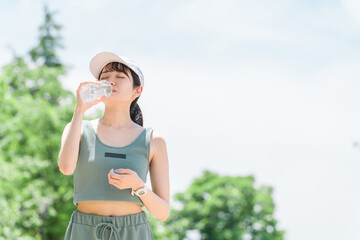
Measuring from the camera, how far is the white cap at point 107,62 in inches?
92.0

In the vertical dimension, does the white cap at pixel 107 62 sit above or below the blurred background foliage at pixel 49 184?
below

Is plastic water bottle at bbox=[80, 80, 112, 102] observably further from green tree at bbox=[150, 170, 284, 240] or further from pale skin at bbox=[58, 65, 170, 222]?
green tree at bbox=[150, 170, 284, 240]

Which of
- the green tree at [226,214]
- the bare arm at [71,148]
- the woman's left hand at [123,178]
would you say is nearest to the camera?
the woman's left hand at [123,178]

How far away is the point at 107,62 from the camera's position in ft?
7.86

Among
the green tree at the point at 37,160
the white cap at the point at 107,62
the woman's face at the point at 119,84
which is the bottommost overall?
the woman's face at the point at 119,84

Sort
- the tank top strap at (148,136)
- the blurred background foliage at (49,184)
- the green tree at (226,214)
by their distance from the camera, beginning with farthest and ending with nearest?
the green tree at (226,214), the blurred background foliage at (49,184), the tank top strap at (148,136)

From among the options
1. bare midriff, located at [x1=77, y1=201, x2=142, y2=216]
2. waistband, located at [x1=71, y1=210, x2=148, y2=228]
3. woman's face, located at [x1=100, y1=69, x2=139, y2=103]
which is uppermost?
woman's face, located at [x1=100, y1=69, x2=139, y2=103]

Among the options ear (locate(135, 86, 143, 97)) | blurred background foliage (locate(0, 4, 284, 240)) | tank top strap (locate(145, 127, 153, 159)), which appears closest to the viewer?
tank top strap (locate(145, 127, 153, 159))

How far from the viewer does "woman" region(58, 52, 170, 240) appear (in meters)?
2.12

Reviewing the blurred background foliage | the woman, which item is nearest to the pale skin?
the woman

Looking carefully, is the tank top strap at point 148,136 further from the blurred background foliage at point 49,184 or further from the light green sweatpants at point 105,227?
the blurred background foliage at point 49,184

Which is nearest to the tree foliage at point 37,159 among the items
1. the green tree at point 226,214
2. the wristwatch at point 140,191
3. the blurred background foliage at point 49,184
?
the blurred background foliage at point 49,184

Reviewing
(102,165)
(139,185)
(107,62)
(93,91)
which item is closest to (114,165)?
(102,165)

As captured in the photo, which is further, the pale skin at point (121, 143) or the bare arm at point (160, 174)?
the bare arm at point (160, 174)
